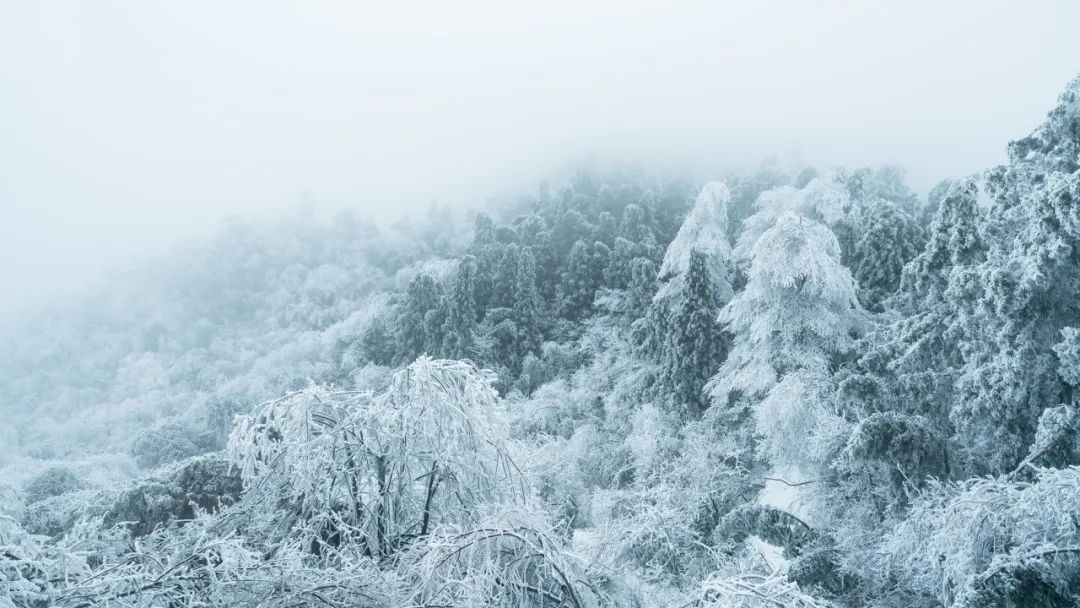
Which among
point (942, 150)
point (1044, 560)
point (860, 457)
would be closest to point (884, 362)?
point (860, 457)

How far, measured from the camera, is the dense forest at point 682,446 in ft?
14.5

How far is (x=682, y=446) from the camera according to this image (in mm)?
16469

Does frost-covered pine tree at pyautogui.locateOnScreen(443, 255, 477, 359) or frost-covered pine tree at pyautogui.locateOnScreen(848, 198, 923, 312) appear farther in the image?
frost-covered pine tree at pyautogui.locateOnScreen(443, 255, 477, 359)

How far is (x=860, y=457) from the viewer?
9.91m

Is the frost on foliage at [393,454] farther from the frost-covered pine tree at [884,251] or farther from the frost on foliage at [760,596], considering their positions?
the frost-covered pine tree at [884,251]

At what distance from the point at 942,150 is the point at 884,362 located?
38.9 meters

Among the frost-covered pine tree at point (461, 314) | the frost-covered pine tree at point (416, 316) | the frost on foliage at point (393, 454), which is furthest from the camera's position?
the frost-covered pine tree at point (416, 316)

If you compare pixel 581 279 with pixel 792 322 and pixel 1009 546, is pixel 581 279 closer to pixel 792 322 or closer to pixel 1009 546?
pixel 792 322

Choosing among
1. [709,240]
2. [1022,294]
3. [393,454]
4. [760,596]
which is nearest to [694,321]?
[709,240]

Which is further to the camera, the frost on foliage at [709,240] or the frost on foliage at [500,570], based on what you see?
the frost on foliage at [709,240]

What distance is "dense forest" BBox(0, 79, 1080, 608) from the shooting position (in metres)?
4.42

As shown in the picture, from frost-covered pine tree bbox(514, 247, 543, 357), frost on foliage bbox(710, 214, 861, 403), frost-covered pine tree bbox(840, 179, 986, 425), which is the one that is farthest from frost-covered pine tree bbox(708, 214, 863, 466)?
frost-covered pine tree bbox(514, 247, 543, 357)

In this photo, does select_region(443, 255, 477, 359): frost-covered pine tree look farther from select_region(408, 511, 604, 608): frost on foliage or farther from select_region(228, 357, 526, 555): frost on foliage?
select_region(408, 511, 604, 608): frost on foliage

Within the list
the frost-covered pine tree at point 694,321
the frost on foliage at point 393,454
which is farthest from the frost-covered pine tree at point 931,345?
the frost on foliage at point 393,454
